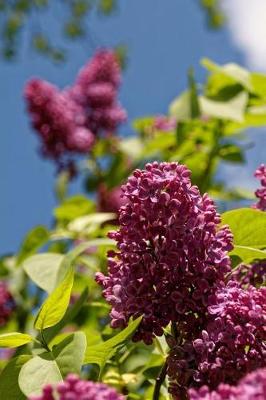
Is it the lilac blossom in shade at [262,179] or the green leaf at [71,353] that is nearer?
the green leaf at [71,353]

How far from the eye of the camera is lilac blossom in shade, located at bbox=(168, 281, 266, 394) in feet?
3.45

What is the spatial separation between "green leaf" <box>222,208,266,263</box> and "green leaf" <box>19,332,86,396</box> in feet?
1.05

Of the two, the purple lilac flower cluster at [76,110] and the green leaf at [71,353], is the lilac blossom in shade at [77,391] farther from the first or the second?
the purple lilac flower cluster at [76,110]

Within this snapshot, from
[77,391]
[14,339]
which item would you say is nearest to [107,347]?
[14,339]

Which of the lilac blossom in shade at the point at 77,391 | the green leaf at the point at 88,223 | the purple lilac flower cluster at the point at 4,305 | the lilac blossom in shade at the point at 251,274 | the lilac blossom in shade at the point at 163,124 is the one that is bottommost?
the lilac blossom in shade at the point at 77,391

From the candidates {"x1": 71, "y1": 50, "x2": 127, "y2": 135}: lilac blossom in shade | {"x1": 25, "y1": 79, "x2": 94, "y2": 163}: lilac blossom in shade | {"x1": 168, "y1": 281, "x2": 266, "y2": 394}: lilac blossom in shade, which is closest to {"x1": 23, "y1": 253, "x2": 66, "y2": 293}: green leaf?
{"x1": 168, "y1": 281, "x2": 266, "y2": 394}: lilac blossom in shade

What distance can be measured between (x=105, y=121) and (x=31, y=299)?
864mm

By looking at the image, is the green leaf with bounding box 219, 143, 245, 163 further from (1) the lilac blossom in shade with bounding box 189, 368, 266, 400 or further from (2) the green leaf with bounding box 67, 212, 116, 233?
(1) the lilac blossom in shade with bounding box 189, 368, 266, 400

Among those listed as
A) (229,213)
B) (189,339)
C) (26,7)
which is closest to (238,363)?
(189,339)

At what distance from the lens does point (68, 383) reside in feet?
2.33

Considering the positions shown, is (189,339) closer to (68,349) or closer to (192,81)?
(68,349)

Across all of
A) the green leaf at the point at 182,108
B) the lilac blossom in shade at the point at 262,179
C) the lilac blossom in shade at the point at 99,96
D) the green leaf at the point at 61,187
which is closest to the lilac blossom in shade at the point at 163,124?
the lilac blossom in shade at the point at 99,96

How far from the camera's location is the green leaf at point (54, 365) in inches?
42.3

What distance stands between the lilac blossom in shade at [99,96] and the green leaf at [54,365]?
253 centimetres
